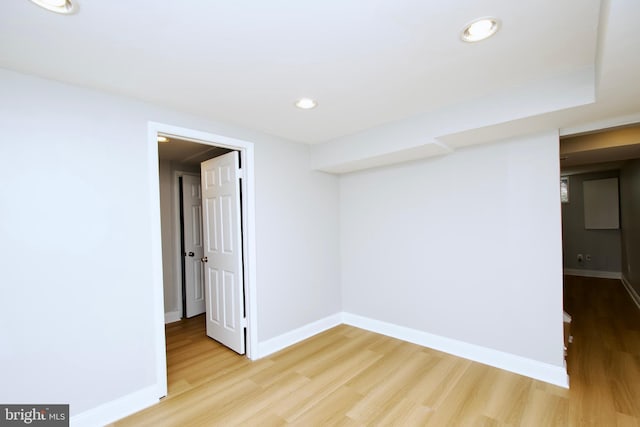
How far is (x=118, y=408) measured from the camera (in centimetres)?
205

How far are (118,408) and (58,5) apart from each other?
2444 millimetres

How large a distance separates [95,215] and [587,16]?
3.05 metres

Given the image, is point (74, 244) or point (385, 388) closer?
point (74, 244)

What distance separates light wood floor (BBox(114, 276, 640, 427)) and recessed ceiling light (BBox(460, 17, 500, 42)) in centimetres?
238

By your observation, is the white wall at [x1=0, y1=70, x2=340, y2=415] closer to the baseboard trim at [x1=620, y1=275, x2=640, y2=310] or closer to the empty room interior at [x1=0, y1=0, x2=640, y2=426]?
the empty room interior at [x1=0, y1=0, x2=640, y2=426]

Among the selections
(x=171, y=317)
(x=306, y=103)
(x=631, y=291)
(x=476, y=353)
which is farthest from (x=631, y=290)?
(x=171, y=317)

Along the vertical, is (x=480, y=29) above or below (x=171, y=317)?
above

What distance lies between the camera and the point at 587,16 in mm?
1354

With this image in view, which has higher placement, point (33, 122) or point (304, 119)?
point (304, 119)

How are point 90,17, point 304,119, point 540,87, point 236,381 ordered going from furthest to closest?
1. point 304,119
2. point 236,381
3. point 540,87
4. point 90,17

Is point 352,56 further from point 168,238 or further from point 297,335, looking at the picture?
point 168,238

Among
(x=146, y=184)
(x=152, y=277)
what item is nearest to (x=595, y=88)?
(x=146, y=184)

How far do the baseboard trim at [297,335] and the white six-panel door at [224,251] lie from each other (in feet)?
0.78

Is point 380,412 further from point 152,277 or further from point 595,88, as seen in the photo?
point 595,88
